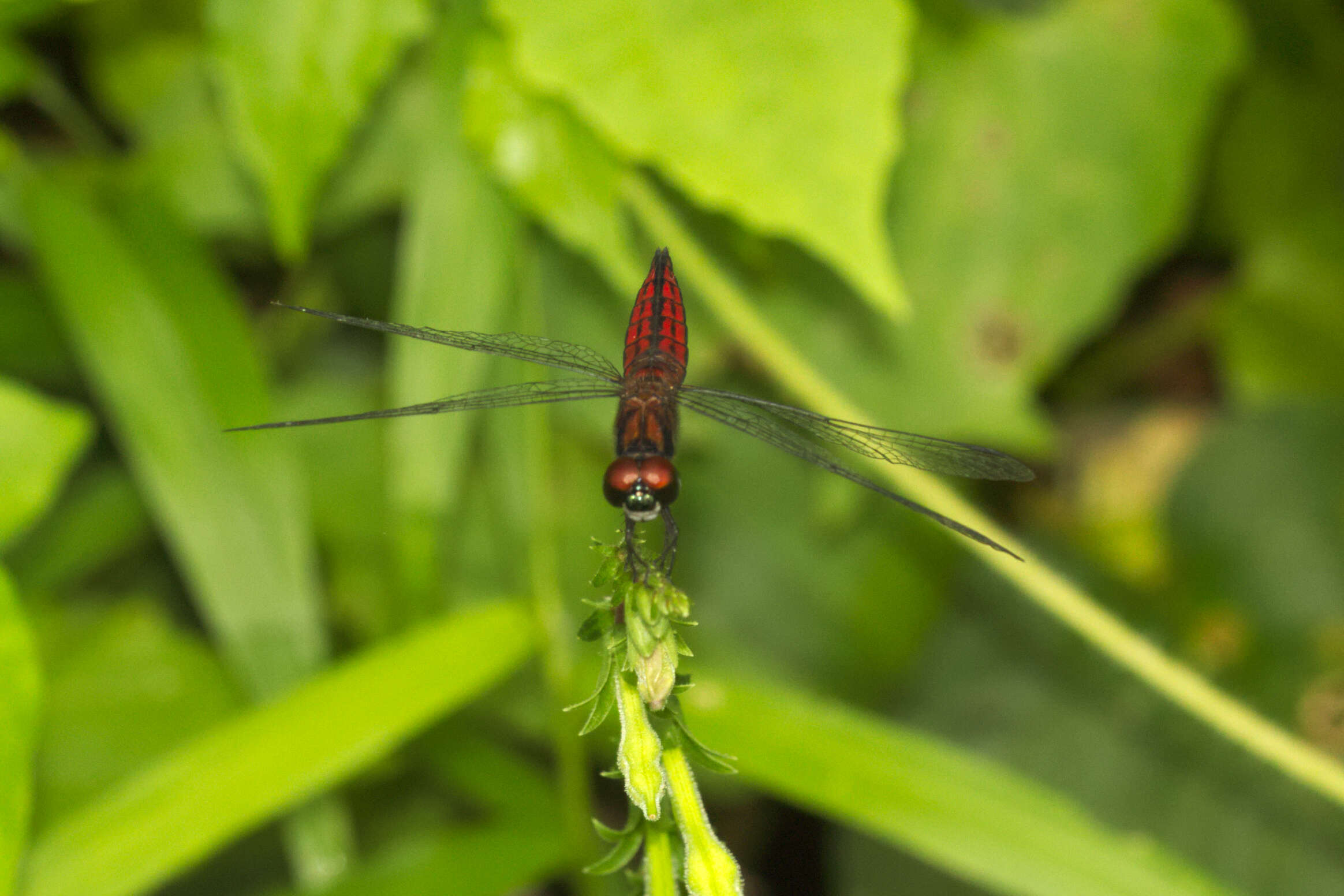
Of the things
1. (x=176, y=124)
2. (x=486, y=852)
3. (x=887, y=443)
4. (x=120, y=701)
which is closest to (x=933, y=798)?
(x=887, y=443)

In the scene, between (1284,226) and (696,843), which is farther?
(1284,226)

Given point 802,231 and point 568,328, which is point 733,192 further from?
point 568,328

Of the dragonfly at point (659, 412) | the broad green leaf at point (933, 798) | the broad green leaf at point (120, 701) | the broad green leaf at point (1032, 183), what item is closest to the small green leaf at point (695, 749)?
the dragonfly at point (659, 412)

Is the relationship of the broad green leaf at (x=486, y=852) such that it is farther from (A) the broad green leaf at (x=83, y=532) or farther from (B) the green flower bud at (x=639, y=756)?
(B) the green flower bud at (x=639, y=756)

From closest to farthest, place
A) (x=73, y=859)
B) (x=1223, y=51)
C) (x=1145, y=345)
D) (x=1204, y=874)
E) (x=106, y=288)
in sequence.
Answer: (x=73, y=859)
(x=1204, y=874)
(x=106, y=288)
(x=1223, y=51)
(x=1145, y=345)

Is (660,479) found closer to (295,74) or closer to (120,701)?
(295,74)

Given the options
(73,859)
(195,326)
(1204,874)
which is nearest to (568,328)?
(195,326)

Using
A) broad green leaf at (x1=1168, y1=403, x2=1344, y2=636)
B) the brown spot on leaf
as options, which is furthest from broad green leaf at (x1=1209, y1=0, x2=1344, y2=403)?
the brown spot on leaf

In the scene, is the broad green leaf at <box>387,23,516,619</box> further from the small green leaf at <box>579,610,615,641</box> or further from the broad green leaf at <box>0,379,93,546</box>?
the small green leaf at <box>579,610,615,641</box>
